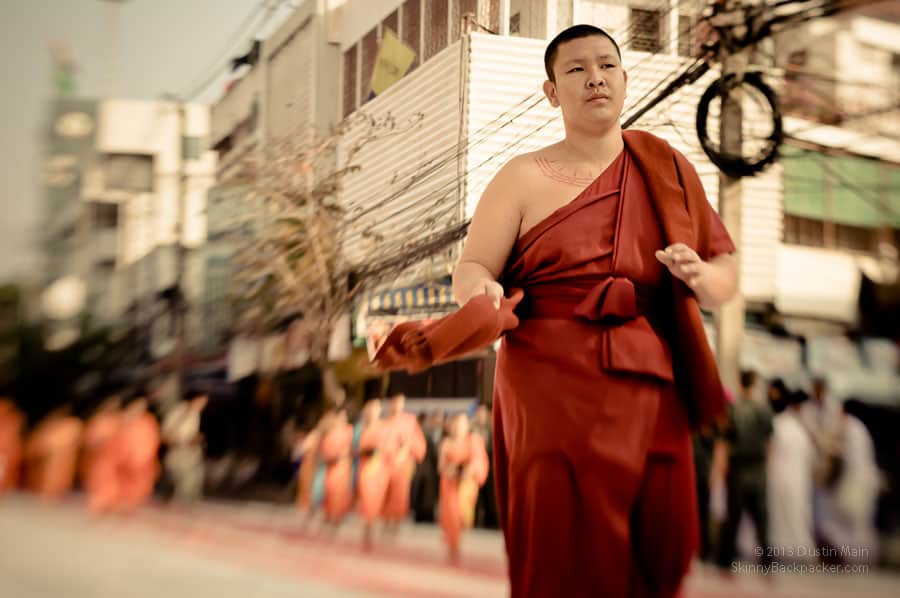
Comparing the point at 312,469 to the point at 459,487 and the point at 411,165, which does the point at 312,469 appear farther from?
the point at 459,487

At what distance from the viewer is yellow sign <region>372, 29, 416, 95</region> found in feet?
7.84

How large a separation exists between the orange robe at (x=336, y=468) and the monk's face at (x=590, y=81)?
3.25 ft

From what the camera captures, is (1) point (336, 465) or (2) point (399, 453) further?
(2) point (399, 453)

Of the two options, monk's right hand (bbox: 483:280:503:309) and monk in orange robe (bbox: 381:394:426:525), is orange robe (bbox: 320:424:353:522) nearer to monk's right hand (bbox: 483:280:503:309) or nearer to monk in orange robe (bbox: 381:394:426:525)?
monk in orange robe (bbox: 381:394:426:525)

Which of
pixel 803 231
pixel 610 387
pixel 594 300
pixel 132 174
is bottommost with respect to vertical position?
pixel 610 387

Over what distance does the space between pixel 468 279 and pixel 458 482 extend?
108 inches

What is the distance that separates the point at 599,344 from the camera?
5.43ft

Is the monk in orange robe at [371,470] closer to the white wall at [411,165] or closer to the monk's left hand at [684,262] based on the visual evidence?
the white wall at [411,165]

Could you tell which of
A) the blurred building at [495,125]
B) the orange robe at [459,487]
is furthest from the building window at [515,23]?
the orange robe at [459,487]

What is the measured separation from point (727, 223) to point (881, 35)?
0.60 metres

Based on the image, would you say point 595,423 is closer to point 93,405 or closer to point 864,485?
point 93,405

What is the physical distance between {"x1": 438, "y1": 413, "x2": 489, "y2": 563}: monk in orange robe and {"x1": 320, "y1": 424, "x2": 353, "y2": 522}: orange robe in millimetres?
939

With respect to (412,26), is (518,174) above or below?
below

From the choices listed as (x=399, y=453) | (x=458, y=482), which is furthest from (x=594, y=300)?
(x=458, y=482)
